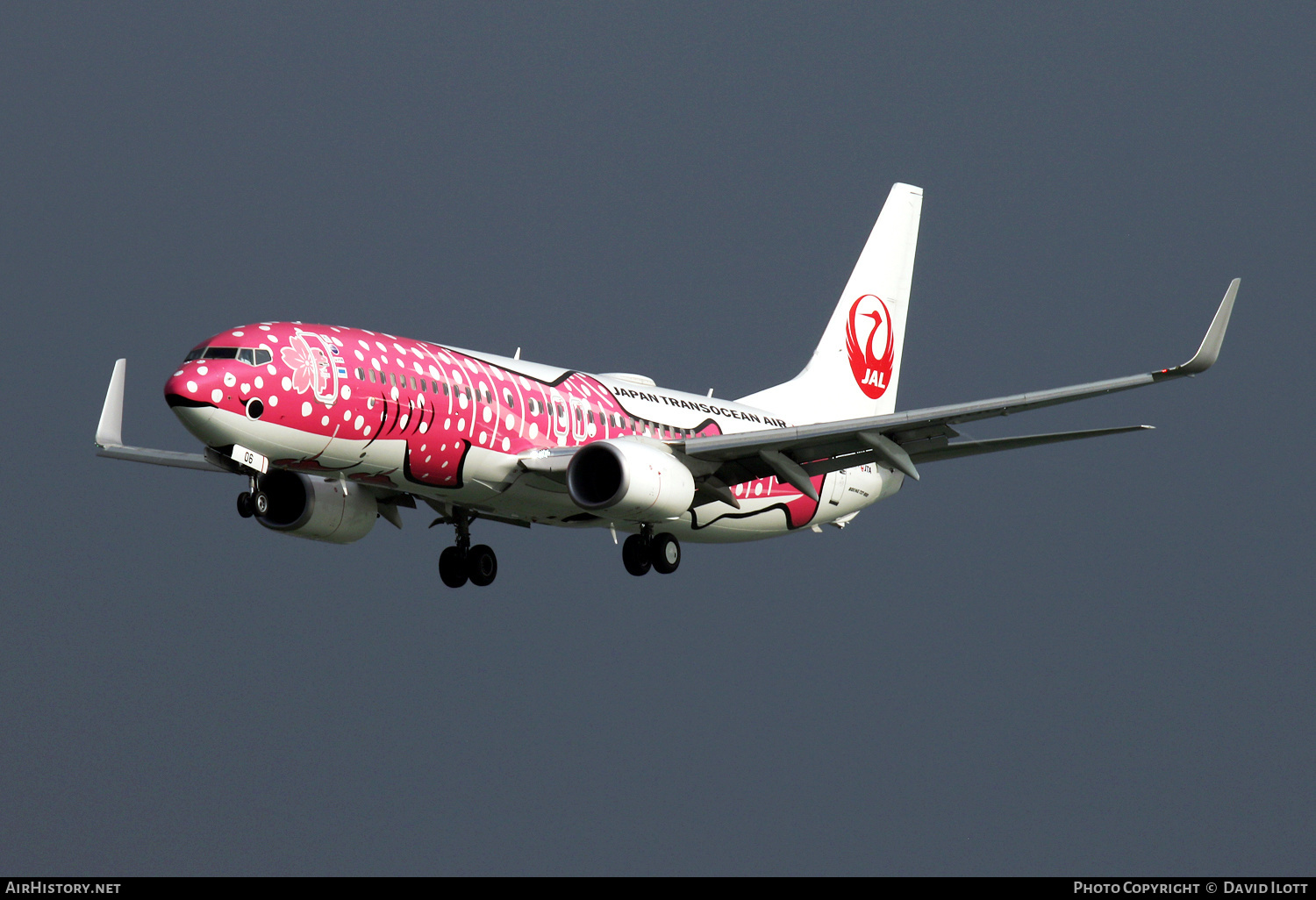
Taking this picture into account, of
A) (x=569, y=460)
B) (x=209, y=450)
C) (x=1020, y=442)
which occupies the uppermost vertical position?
(x=1020, y=442)

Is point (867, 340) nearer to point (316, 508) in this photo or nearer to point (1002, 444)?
Result: point (1002, 444)

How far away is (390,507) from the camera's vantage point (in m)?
36.4

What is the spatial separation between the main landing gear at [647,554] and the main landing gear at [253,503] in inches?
371

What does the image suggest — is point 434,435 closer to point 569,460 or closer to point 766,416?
point 569,460

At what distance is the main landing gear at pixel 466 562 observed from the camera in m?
37.3

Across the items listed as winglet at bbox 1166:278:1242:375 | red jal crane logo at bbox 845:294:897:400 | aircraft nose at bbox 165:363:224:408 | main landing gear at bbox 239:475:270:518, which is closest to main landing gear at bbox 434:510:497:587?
main landing gear at bbox 239:475:270:518

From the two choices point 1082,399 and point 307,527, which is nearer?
point 1082,399

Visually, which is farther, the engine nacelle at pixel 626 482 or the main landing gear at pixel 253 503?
the engine nacelle at pixel 626 482

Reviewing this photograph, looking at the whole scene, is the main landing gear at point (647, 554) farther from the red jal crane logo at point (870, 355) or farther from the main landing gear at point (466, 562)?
the red jal crane logo at point (870, 355)

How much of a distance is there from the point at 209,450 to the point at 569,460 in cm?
724

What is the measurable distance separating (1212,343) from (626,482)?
449 inches

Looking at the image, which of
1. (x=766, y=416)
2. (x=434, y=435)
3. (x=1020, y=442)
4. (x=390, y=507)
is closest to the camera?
(x=434, y=435)

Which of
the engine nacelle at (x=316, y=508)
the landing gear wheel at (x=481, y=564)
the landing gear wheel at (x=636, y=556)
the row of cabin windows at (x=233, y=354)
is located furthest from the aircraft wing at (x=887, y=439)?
the row of cabin windows at (x=233, y=354)

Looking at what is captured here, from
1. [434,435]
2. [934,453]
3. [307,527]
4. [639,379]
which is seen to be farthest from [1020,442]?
[307,527]
